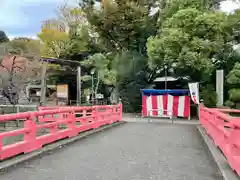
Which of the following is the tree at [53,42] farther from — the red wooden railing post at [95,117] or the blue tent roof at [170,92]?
the red wooden railing post at [95,117]

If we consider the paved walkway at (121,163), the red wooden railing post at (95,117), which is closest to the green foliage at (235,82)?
the red wooden railing post at (95,117)

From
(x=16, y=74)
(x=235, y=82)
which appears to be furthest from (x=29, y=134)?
(x=16, y=74)

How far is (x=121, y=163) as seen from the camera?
220 inches

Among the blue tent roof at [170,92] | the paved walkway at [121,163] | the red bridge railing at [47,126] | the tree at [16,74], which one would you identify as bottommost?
the paved walkway at [121,163]

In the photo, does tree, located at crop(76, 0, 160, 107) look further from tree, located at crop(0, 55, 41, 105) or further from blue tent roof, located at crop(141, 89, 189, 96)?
tree, located at crop(0, 55, 41, 105)

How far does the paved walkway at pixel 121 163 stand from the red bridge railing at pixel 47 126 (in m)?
0.41

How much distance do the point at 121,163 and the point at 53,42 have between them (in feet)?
91.8

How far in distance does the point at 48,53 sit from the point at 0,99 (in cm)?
895

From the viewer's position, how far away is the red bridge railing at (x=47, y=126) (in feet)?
18.5

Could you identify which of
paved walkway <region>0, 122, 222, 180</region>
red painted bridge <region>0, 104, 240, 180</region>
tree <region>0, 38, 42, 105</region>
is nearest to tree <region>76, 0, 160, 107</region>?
tree <region>0, 38, 42, 105</region>

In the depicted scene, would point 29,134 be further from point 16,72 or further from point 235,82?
point 16,72

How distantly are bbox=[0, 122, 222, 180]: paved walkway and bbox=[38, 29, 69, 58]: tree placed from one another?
2479cm

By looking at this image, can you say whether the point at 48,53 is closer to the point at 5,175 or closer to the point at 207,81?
the point at 207,81

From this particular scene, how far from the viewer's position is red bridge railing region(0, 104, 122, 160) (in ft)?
18.5
